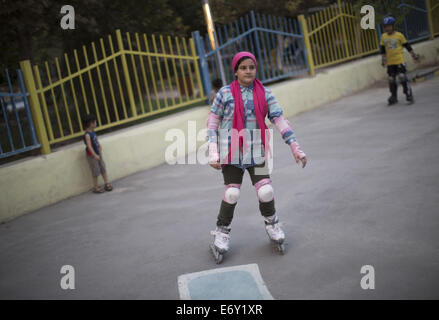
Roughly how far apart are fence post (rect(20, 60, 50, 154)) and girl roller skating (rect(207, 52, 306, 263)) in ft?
12.3

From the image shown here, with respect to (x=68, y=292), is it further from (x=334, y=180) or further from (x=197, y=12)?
(x=197, y=12)

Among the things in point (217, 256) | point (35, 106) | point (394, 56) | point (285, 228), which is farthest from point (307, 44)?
point (217, 256)

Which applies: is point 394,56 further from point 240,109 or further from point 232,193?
point 232,193

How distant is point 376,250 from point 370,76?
33.8 feet

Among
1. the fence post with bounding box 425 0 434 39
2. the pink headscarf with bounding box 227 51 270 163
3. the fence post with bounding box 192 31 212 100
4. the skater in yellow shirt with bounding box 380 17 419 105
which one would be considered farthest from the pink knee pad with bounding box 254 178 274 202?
the fence post with bounding box 425 0 434 39

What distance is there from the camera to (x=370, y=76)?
510 inches

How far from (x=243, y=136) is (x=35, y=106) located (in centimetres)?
403

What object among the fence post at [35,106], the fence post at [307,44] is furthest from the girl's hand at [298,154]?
the fence post at [307,44]

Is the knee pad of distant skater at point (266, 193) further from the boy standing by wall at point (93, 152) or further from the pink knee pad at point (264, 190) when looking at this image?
the boy standing by wall at point (93, 152)

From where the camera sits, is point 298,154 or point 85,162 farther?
point 85,162

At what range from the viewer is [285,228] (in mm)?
4344

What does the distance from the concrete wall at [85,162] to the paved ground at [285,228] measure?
0.77 ft

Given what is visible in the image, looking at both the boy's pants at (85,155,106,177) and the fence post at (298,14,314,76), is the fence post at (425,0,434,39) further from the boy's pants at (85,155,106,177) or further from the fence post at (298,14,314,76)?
the boy's pants at (85,155,106,177)

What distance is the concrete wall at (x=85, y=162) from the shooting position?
6119 millimetres
